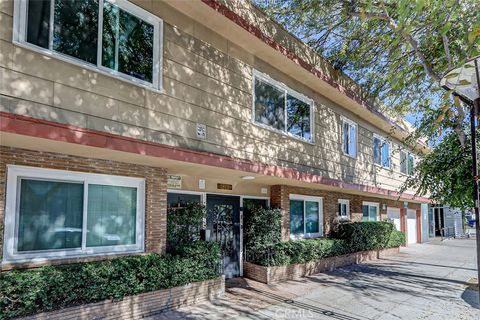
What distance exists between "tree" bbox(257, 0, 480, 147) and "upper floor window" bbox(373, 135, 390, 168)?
3506mm

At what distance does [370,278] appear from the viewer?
11.6 meters

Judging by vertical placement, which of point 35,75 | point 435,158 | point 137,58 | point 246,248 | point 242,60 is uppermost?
point 242,60

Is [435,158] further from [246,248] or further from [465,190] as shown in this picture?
[246,248]

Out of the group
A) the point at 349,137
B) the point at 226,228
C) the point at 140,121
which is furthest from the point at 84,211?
the point at 349,137

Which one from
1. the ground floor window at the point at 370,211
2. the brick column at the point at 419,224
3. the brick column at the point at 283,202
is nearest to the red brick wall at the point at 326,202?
the brick column at the point at 283,202

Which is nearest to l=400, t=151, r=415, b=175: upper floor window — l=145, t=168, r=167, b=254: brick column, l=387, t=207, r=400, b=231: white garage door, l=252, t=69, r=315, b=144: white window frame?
l=387, t=207, r=400, b=231: white garage door

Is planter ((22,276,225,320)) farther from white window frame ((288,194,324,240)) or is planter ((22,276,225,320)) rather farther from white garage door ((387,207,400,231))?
white garage door ((387,207,400,231))

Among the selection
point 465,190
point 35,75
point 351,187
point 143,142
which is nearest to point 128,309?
point 143,142

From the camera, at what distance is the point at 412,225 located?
25.0 metres

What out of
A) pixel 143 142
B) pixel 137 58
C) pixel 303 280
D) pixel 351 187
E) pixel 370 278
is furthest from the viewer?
pixel 351 187

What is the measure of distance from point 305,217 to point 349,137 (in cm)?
391

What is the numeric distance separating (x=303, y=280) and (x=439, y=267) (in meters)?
6.55

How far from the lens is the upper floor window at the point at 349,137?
1463cm

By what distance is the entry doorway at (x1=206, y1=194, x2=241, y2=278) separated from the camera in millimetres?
10117
